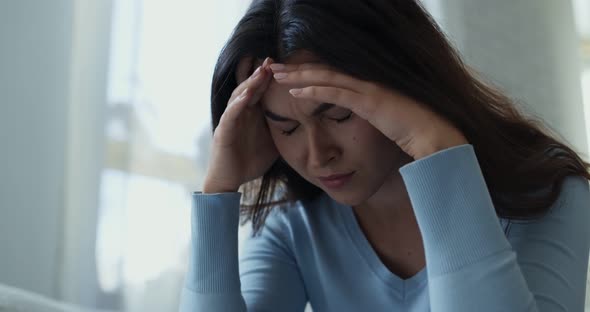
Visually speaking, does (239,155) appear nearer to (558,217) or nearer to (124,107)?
(558,217)

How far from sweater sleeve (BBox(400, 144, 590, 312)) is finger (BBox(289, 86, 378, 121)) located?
9 cm

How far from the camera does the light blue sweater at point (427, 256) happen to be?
861mm

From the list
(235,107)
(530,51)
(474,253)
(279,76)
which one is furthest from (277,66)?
(530,51)

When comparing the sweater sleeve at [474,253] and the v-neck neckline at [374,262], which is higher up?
the sweater sleeve at [474,253]

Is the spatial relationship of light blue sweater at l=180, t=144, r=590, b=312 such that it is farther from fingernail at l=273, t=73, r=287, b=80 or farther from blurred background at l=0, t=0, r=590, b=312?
blurred background at l=0, t=0, r=590, b=312

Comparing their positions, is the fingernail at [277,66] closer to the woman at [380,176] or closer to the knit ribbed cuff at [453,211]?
the woman at [380,176]

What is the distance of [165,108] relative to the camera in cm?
190

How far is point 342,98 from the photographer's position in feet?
3.05

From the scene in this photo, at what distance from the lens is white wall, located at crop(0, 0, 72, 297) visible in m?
1.78

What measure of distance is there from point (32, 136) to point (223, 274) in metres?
0.97

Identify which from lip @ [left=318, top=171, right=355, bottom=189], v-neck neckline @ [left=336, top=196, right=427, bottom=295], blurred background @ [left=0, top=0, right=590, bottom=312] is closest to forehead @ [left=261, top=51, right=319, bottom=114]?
lip @ [left=318, top=171, right=355, bottom=189]

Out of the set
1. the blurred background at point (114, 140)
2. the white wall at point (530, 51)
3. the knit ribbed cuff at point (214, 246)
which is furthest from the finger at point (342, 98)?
the blurred background at point (114, 140)

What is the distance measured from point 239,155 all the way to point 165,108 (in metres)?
0.78

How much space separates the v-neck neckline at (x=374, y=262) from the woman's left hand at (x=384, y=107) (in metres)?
0.25
